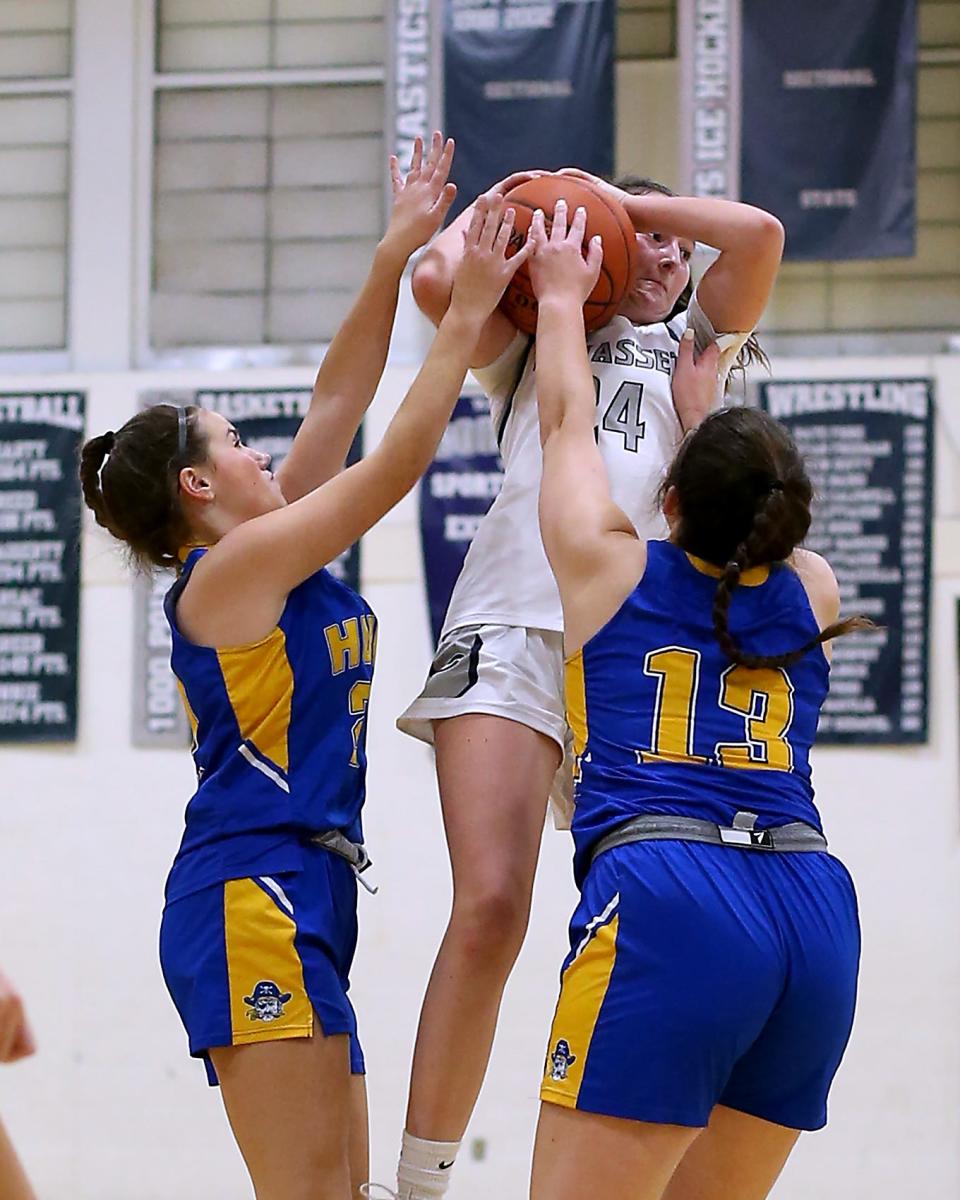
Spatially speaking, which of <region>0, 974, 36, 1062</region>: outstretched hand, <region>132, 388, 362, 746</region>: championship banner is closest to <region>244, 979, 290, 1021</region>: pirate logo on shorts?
<region>0, 974, 36, 1062</region>: outstretched hand

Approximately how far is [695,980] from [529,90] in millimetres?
5337

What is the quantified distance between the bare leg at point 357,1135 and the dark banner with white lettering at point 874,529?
402 centimetres

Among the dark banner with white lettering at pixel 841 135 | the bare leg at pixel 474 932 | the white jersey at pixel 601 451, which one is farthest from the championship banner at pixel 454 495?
the bare leg at pixel 474 932

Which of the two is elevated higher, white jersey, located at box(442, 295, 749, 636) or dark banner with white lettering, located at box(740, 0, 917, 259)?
dark banner with white lettering, located at box(740, 0, 917, 259)

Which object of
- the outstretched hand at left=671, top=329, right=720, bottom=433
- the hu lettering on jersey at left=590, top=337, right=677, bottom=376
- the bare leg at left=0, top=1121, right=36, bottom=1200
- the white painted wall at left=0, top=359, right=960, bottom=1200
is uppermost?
the hu lettering on jersey at left=590, top=337, right=677, bottom=376

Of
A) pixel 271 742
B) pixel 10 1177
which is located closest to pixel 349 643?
pixel 271 742

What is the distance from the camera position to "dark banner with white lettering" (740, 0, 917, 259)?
6699mm

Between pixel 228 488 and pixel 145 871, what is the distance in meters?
4.25

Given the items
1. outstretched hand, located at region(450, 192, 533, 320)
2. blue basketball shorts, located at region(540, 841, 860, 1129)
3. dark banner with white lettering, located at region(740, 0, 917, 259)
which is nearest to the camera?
blue basketball shorts, located at region(540, 841, 860, 1129)

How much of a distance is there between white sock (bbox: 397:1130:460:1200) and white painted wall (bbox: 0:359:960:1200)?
3.61 m

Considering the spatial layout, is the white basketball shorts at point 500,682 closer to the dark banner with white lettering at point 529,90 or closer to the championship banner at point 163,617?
the championship banner at point 163,617

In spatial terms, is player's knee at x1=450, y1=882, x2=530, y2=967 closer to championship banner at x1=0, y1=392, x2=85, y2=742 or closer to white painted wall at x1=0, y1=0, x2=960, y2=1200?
white painted wall at x1=0, y1=0, x2=960, y2=1200

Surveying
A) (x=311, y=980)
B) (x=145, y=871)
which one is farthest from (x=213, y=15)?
(x=311, y=980)

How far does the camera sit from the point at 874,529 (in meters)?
6.62
